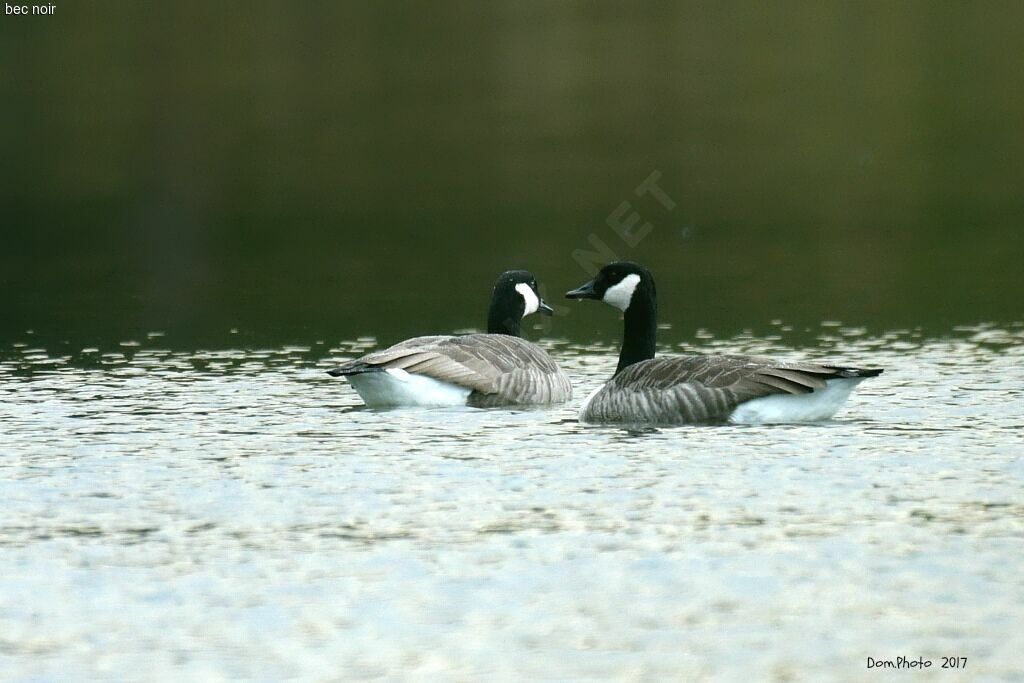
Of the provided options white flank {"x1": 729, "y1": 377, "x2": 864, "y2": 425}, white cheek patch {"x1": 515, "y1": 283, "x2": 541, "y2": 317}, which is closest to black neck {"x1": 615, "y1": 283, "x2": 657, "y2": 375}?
white cheek patch {"x1": 515, "y1": 283, "x2": 541, "y2": 317}

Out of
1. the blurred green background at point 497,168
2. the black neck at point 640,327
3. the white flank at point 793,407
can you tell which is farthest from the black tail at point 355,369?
the blurred green background at point 497,168

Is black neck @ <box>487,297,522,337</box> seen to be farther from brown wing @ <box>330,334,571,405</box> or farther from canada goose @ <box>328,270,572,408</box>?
brown wing @ <box>330,334,571,405</box>

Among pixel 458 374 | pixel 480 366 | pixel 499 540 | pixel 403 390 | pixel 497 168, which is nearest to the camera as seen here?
pixel 499 540

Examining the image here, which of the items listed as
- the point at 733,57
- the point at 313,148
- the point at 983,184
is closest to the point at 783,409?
the point at 983,184

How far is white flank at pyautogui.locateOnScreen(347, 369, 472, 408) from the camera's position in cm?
1659

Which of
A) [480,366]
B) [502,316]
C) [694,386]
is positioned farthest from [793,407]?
[502,316]

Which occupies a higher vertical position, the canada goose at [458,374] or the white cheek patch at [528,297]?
the white cheek patch at [528,297]

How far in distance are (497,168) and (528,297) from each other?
73.6 feet

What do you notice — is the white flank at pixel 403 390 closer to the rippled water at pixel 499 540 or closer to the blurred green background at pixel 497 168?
the rippled water at pixel 499 540

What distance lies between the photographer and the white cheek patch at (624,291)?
1784 cm

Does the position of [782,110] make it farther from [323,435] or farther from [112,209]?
[323,435]

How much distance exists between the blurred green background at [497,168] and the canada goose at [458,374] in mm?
4831

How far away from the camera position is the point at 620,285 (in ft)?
58.9

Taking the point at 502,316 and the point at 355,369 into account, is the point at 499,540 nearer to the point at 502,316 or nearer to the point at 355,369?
the point at 355,369
